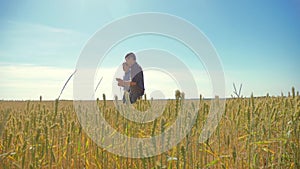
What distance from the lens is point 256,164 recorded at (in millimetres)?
2102

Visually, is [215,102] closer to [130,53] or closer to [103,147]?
[103,147]

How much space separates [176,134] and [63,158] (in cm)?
114

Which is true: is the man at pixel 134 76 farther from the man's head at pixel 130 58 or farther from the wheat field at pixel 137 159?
the wheat field at pixel 137 159

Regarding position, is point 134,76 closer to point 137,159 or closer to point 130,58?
point 130,58


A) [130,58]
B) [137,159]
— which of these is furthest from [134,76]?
[137,159]

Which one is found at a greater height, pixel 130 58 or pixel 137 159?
pixel 130 58

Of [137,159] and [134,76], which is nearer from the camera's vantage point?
[137,159]

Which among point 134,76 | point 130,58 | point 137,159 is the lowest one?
point 137,159

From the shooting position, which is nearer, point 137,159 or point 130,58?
point 137,159

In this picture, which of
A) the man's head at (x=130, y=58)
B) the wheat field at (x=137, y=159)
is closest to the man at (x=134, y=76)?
the man's head at (x=130, y=58)

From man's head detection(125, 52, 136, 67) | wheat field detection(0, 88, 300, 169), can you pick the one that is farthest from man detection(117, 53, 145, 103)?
wheat field detection(0, 88, 300, 169)

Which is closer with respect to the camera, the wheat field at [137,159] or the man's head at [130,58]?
the wheat field at [137,159]

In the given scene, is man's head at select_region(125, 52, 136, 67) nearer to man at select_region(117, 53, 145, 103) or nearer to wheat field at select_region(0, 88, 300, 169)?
man at select_region(117, 53, 145, 103)

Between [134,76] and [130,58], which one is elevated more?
[130,58]
